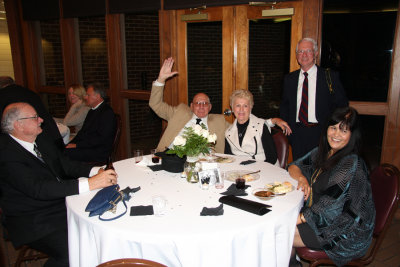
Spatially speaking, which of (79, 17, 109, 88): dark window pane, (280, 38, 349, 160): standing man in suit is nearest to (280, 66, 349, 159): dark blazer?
(280, 38, 349, 160): standing man in suit

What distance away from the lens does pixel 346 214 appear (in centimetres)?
198

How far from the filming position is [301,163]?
Result: 102 inches

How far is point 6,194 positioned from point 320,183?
2.02 m

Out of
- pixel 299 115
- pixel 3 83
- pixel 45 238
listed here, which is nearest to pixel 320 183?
pixel 299 115

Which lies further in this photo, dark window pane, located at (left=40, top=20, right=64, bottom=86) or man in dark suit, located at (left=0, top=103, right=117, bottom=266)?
dark window pane, located at (left=40, top=20, right=64, bottom=86)

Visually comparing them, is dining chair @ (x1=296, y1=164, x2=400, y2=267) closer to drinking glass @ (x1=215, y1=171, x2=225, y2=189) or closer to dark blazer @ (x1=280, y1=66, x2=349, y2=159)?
drinking glass @ (x1=215, y1=171, x2=225, y2=189)

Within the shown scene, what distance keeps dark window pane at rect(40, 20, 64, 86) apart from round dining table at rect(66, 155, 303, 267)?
4.95 meters

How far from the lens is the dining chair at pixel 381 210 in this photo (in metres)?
1.99

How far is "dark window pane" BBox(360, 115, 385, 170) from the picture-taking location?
571 cm

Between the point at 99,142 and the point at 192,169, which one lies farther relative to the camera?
the point at 99,142

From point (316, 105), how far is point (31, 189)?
268cm

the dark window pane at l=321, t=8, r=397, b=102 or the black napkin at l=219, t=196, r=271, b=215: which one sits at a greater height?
the dark window pane at l=321, t=8, r=397, b=102

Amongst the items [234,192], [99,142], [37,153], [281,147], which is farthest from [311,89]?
[37,153]

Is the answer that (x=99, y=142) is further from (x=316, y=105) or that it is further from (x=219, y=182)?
Result: (x=316, y=105)
